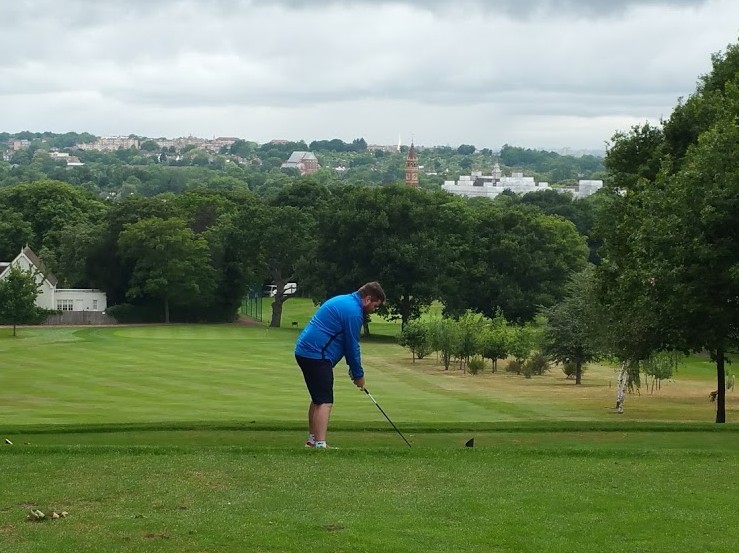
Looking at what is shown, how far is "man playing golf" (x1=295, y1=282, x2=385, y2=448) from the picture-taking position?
13953mm

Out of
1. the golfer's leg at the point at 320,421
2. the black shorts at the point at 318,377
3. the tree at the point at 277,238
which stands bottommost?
the golfer's leg at the point at 320,421

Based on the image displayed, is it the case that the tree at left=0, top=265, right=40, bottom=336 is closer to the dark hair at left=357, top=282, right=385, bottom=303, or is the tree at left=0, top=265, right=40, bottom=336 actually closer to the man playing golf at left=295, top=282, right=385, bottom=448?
the man playing golf at left=295, top=282, right=385, bottom=448

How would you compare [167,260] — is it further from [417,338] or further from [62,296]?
[417,338]

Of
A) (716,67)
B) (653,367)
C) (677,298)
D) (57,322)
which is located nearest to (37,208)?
(57,322)

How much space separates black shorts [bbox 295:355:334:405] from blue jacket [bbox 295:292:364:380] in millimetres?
76

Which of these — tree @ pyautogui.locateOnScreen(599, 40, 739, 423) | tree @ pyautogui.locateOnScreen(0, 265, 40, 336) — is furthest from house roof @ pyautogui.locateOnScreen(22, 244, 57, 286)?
tree @ pyautogui.locateOnScreen(599, 40, 739, 423)

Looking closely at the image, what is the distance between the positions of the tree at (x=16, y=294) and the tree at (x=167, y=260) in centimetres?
1025

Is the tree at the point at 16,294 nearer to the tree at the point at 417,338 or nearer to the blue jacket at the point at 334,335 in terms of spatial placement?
the tree at the point at 417,338

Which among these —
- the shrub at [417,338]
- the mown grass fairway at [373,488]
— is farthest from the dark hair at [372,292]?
the shrub at [417,338]

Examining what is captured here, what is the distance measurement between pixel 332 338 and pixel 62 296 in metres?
85.8

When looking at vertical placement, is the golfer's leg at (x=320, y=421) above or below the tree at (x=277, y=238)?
below

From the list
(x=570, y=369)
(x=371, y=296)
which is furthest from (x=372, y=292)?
(x=570, y=369)

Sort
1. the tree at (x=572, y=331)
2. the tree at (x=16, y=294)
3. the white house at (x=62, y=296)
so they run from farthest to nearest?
1. the white house at (x=62, y=296)
2. the tree at (x=16, y=294)
3. the tree at (x=572, y=331)

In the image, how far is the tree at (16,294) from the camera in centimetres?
8188
